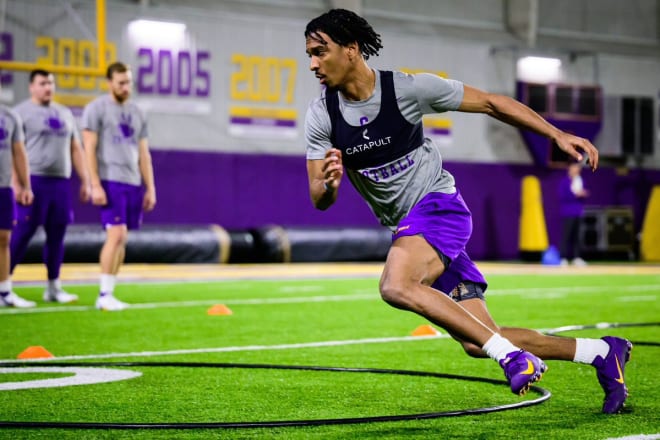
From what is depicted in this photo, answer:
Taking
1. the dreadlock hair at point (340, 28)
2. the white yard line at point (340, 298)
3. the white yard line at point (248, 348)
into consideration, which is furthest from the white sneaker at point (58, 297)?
the dreadlock hair at point (340, 28)

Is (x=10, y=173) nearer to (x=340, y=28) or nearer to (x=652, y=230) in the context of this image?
(x=340, y=28)

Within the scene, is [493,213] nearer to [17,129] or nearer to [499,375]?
[17,129]

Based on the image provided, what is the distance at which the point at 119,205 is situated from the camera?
10.8m

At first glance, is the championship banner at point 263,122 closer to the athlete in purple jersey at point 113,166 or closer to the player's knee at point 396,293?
the athlete in purple jersey at point 113,166

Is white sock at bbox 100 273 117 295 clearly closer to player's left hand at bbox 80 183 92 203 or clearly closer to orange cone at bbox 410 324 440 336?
player's left hand at bbox 80 183 92 203

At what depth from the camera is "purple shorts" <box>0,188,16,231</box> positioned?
425 inches

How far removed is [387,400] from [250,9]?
63.9 feet

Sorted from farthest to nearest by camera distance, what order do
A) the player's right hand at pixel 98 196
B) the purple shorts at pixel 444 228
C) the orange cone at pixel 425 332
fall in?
1. the player's right hand at pixel 98 196
2. the orange cone at pixel 425 332
3. the purple shorts at pixel 444 228

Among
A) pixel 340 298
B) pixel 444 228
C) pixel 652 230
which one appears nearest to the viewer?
pixel 444 228

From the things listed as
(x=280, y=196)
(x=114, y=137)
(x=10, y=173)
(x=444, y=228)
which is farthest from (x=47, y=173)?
(x=280, y=196)

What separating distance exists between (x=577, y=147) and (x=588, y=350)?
1.00 m

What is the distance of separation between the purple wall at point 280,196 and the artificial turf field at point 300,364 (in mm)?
8566

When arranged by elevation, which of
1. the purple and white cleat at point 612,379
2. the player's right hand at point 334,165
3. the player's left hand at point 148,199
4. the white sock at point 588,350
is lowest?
the purple and white cleat at point 612,379

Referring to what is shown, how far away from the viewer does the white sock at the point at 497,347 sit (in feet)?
15.7
